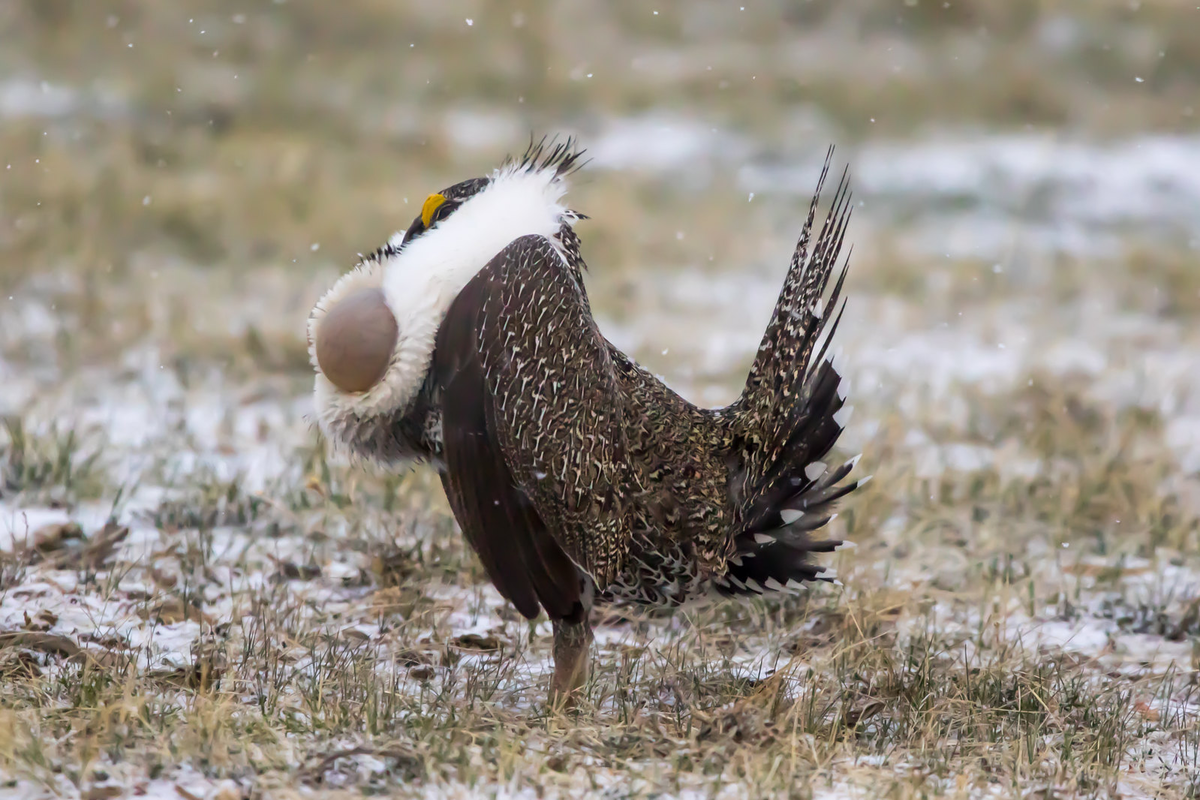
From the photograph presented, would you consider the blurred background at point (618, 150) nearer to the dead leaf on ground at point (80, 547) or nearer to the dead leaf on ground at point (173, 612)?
the dead leaf on ground at point (80, 547)

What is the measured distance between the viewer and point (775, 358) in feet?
9.95

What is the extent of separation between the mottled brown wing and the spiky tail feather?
1.35 feet

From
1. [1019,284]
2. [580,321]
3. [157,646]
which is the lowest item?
[157,646]

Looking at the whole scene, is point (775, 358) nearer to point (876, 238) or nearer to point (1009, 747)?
point (1009, 747)

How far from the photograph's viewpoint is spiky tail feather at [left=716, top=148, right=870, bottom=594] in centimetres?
301

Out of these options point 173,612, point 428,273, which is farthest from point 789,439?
point 173,612

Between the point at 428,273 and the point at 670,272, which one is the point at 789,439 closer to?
the point at 428,273

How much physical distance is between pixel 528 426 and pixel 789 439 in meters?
0.74

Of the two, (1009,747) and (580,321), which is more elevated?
(580,321)

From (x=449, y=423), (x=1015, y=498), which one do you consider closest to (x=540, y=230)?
(x=449, y=423)

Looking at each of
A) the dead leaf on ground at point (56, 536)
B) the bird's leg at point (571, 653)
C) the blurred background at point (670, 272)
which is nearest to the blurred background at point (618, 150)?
the blurred background at point (670, 272)

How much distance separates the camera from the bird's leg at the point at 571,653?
2926 mm

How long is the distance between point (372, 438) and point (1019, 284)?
6973mm

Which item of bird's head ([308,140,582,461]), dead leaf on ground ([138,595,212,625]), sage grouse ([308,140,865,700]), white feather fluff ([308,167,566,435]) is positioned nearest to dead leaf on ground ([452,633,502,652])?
sage grouse ([308,140,865,700])
